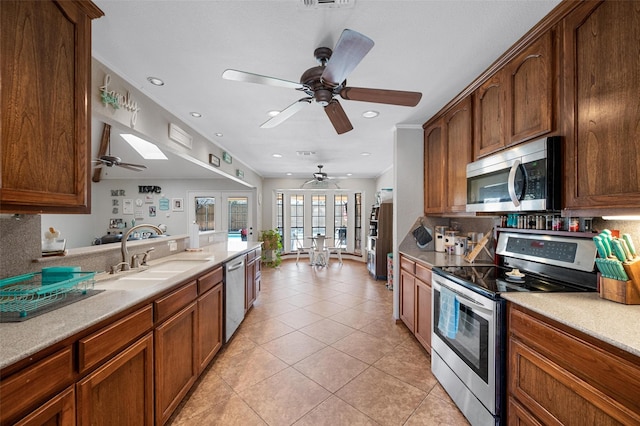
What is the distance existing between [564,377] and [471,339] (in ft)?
2.04

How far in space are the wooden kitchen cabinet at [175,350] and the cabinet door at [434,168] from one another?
2.51 meters

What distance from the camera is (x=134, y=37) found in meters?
1.61

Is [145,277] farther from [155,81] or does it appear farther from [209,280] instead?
[155,81]

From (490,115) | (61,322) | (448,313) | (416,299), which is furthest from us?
(416,299)

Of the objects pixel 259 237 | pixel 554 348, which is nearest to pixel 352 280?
pixel 259 237

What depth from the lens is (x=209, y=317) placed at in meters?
2.25

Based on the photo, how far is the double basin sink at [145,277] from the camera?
1.75 meters

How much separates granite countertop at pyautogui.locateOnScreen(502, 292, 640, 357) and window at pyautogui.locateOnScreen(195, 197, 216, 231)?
648 cm

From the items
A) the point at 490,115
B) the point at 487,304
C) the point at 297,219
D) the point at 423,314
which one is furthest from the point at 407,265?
the point at 297,219

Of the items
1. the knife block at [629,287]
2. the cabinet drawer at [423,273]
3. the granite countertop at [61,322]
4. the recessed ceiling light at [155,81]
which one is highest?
the recessed ceiling light at [155,81]

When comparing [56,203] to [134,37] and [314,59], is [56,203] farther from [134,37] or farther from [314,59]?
[314,59]

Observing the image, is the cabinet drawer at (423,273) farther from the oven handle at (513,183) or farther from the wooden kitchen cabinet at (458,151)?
the oven handle at (513,183)

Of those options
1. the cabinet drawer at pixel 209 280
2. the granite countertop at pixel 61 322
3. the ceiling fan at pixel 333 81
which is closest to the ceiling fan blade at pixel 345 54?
the ceiling fan at pixel 333 81

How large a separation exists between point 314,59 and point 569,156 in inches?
64.4
